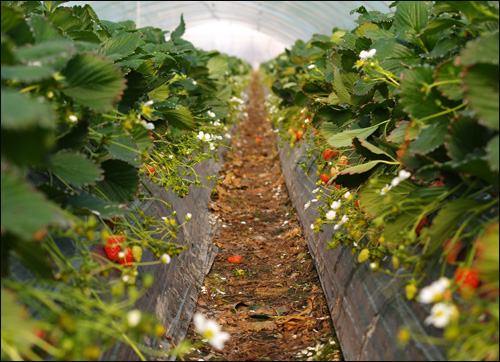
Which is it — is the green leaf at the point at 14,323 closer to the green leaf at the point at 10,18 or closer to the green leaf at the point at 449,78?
the green leaf at the point at 10,18

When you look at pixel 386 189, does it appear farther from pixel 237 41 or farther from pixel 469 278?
pixel 237 41

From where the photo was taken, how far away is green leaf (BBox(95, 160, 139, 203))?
→ 5.24ft

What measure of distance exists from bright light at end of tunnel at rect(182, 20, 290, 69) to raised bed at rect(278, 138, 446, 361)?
584 inches

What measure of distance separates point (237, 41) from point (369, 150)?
59.1 feet

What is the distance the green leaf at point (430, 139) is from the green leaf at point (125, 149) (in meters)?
0.83

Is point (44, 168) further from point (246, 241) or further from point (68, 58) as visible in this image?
point (246, 241)

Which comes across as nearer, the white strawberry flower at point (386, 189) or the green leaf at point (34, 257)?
the green leaf at point (34, 257)

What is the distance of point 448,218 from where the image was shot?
3.97 feet

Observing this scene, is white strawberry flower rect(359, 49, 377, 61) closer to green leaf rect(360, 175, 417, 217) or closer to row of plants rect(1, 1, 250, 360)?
green leaf rect(360, 175, 417, 217)

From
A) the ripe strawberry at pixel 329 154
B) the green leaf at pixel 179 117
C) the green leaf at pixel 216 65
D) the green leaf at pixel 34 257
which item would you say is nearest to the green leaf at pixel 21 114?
the green leaf at pixel 34 257

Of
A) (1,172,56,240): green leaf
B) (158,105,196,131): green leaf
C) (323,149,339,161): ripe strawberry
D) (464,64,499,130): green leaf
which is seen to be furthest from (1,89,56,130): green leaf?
(323,149,339,161): ripe strawberry

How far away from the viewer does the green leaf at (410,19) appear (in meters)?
1.69

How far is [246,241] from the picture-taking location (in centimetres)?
289

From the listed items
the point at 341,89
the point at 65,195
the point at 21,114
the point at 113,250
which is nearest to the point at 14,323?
the point at 21,114
